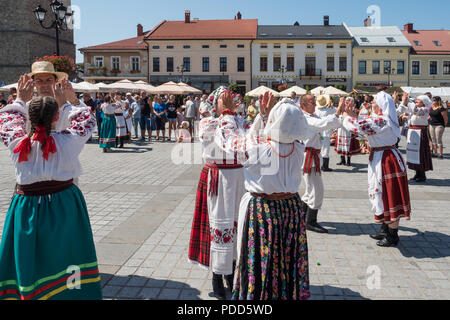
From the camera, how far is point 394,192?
517cm

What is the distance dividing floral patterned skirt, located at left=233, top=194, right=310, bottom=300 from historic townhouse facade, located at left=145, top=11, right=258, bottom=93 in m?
47.2

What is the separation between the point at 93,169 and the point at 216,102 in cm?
790

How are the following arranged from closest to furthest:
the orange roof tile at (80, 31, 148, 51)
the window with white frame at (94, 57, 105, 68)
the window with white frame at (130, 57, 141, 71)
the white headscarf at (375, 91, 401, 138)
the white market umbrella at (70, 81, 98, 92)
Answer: the white headscarf at (375, 91, 401, 138), the white market umbrella at (70, 81, 98, 92), the orange roof tile at (80, 31, 148, 51), the window with white frame at (130, 57, 141, 71), the window with white frame at (94, 57, 105, 68)

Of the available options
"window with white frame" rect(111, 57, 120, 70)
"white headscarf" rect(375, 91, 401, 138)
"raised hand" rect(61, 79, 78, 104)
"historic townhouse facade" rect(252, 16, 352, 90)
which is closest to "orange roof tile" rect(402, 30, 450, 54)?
"historic townhouse facade" rect(252, 16, 352, 90)

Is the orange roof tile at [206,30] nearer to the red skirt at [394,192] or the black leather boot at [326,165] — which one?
the black leather boot at [326,165]

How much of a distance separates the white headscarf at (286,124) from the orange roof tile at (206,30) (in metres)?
48.1

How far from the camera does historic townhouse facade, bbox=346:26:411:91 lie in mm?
48500

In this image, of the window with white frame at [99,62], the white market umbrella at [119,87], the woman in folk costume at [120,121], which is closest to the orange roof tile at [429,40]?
the window with white frame at [99,62]

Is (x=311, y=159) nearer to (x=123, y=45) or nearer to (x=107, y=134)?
(x=107, y=134)

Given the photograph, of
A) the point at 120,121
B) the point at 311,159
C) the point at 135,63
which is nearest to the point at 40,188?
the point at 311,159

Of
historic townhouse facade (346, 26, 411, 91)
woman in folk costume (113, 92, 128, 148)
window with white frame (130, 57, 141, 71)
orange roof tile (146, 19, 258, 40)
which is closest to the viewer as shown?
woman in folk costume (113, 92, 128, 148)

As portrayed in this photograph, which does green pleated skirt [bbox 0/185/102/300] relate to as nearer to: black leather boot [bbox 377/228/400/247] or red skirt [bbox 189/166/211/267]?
red skirt [bbox 189/166/211/267]

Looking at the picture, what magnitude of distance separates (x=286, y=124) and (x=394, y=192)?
2.82 m

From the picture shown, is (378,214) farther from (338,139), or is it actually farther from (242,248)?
(338,139)
